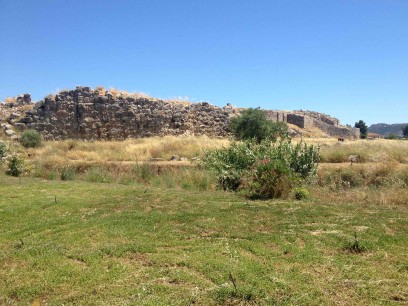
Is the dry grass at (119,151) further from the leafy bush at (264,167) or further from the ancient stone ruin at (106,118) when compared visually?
the leafy bush at (264,167)

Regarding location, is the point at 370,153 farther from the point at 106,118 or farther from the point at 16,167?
the point at 106,118

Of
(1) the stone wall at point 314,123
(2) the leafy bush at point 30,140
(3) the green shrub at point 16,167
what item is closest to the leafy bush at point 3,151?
(3) the green shrub at point 16,167

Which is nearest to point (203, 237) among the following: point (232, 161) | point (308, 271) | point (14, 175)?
point (308, 271)

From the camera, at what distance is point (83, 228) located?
18.4 ft

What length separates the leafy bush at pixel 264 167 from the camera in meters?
7.71

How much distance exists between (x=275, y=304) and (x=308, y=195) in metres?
4.98

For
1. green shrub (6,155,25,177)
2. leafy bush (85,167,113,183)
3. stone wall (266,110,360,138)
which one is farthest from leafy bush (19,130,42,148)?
stone wall (266,110,360,138)

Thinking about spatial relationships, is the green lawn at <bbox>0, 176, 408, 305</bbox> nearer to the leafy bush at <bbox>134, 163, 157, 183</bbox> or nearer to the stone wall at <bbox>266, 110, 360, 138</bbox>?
the leafy bush at <bbox>134, 163, 157, 183</bbox>

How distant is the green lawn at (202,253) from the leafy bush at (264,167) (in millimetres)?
724

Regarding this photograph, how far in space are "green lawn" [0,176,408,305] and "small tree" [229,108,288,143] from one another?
14.1m

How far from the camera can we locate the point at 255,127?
21.2 metres

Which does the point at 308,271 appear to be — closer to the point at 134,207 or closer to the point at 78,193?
the point at 134,207

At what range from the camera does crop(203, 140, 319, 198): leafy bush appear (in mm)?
7715

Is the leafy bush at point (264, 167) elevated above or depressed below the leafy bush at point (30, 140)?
below
